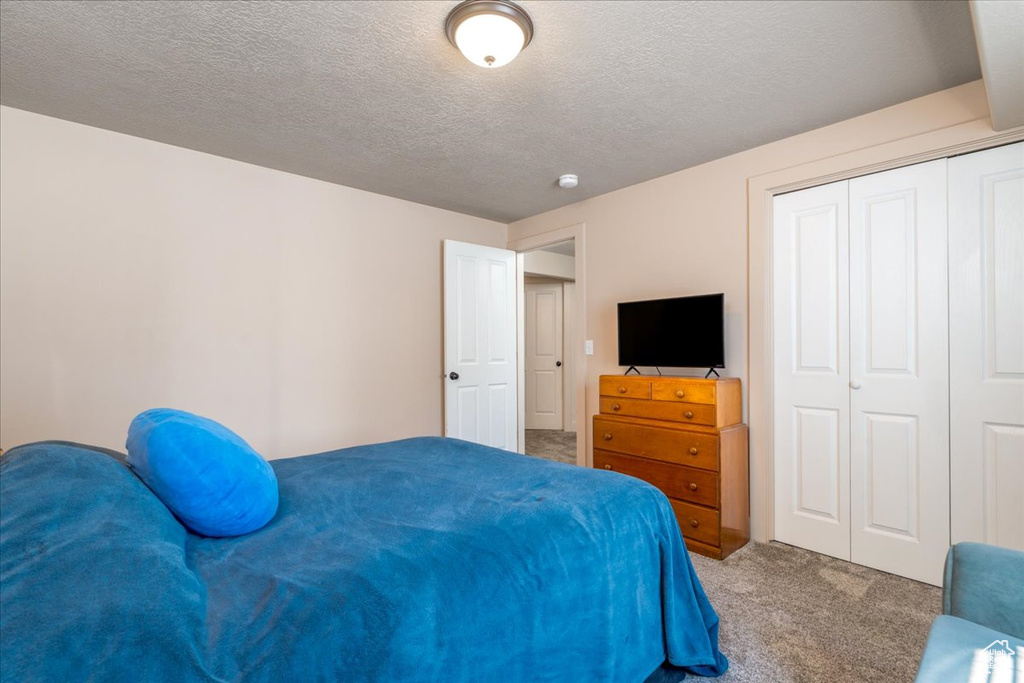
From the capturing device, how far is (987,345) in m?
2.20

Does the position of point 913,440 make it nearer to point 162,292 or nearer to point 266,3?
point 266,3

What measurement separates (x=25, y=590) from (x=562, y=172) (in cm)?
325

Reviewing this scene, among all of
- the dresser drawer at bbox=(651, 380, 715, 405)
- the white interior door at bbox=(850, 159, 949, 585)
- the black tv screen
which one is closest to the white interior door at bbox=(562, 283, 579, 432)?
the black tv screen

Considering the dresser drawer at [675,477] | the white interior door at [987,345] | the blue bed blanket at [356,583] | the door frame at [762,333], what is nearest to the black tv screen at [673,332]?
the door frame at [762,333]

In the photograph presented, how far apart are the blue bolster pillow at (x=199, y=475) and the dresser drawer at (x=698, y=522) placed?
2.31 metres

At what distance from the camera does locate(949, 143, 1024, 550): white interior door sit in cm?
212

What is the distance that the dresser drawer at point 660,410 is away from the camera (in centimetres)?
274

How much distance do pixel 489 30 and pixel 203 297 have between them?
246 centimetres

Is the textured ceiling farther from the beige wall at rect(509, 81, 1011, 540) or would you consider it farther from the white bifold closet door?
the white bifold closet door

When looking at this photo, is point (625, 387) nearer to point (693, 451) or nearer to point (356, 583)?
point (693, 451)

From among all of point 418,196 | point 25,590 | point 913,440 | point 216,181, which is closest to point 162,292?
point 216,181

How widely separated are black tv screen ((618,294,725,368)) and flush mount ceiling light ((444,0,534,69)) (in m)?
1.89

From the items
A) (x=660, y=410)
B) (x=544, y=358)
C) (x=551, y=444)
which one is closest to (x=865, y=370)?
(x=660, y=410)

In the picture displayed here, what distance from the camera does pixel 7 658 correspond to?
0.68 m
